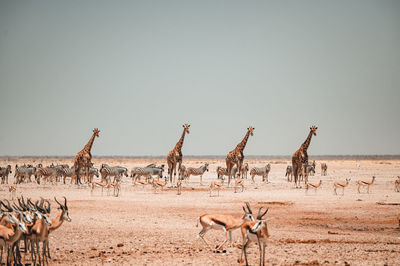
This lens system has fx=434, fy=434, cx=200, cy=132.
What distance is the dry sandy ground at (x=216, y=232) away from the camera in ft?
32.6

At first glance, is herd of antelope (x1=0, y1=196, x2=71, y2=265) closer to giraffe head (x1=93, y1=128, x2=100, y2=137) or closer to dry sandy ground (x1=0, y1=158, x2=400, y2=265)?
dry sandy ground (x1=0, y1=158, x2=400, y2=265)

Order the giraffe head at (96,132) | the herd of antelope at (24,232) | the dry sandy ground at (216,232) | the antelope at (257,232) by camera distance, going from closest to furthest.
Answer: the herd of antelope at (24,232) → the antelope at (257,232) → the dry sandy ground at (216,232) → the giraffe head at (96,132)

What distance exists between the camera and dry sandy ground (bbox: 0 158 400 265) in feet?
32.6

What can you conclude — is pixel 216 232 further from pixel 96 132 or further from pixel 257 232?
pixel 96 132

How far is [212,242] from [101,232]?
3.55 metres

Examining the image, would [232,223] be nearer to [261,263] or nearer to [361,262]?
[261,263]

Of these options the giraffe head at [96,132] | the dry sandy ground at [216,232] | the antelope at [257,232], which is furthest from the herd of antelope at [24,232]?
the giraffe head at [96,132]

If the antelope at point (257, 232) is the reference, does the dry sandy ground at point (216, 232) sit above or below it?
below

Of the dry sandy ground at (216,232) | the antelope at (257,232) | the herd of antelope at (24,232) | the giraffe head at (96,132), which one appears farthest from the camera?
the giraffe head at (96,132)

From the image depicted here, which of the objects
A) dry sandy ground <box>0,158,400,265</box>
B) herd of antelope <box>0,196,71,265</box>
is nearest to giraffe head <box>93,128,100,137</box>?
dry sandy ground <box>0,158,400,265</box>

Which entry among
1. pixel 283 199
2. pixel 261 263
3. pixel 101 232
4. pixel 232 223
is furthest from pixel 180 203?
pixel 261 263

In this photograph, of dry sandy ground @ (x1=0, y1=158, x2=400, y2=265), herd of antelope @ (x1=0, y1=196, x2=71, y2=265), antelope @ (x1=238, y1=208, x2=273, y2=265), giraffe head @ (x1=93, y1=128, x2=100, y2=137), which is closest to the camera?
herd of antelope @ (x1=0, y1=196, x2=71, y2=265)

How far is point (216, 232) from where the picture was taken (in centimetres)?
1328

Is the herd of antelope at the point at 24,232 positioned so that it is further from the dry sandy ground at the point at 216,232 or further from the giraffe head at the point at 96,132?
the giraffe head at the point at 96,132
